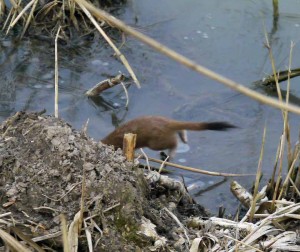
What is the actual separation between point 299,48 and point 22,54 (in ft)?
6.68

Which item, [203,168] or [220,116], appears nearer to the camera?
[203,168]

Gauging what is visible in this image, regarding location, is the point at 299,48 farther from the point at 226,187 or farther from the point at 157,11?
the point at 226,187

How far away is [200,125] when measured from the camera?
12.6 feet

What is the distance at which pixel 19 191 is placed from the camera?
7.39ft

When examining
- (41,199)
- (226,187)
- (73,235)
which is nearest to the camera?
(73,235)

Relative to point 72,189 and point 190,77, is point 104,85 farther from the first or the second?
point 72,189

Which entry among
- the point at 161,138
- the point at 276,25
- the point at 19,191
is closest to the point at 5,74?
the point at 161,138

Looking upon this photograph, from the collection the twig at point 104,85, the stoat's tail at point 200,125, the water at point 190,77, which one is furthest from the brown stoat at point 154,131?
the twig at point 104,85

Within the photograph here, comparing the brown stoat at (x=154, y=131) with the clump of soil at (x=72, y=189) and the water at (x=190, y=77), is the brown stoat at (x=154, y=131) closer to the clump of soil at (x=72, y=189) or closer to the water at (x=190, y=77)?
the water at (x=190, y=77)

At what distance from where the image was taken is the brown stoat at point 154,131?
3898mm

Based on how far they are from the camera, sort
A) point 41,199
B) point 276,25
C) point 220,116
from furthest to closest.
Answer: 1. point 276,25
2. point 220,116
3. point 41,199

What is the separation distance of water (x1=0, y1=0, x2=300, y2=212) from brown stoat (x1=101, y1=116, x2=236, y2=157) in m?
0.12

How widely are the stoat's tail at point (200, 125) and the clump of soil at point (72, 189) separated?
3.97 feet

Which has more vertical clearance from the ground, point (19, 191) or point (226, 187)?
point (19, 191)
